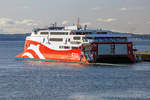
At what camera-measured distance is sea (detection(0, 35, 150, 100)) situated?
37.2 meters

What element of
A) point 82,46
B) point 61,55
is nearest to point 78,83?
point 82,46

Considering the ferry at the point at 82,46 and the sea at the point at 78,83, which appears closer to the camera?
the sea at the point at 78,83

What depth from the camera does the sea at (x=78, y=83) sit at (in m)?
37.2

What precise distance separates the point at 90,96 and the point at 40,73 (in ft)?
63.2

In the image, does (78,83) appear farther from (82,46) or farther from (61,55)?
(61,55)

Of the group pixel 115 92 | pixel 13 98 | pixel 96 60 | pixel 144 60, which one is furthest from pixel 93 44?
pixel 13 98

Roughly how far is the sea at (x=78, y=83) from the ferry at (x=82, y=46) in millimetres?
2135

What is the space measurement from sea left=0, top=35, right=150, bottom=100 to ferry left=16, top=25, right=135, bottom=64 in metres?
2.13

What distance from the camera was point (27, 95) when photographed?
123 ft

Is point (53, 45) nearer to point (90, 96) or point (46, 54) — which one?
point (46, 54)

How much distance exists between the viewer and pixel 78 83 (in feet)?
147

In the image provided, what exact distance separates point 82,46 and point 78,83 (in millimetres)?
18685

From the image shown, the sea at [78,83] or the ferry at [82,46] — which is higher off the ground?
the ferry at [82,46]

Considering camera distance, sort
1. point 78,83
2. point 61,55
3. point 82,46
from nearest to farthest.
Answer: point 78,83, point 82,46, point 61,55
